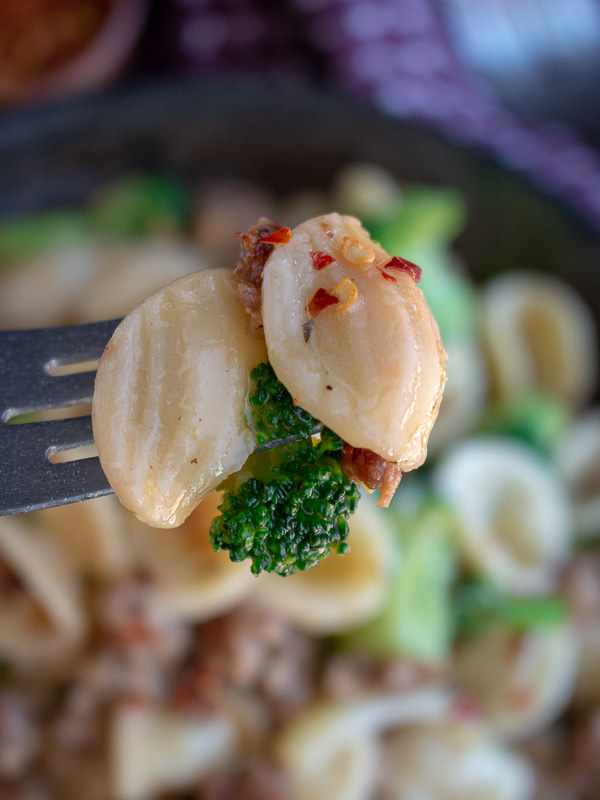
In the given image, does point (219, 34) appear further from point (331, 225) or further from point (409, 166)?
point (331, 225)

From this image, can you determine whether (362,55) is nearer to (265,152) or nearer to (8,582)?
(265,152)

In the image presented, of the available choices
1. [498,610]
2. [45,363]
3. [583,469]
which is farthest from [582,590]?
[45,363]

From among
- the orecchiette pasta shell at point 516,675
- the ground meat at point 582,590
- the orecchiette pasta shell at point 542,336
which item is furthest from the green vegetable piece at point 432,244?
the orecchiette pasta shell at point 516,675

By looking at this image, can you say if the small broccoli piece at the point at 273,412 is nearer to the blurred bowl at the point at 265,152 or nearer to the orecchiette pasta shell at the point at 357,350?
the orecchiette pasta shell at the point at 357,350

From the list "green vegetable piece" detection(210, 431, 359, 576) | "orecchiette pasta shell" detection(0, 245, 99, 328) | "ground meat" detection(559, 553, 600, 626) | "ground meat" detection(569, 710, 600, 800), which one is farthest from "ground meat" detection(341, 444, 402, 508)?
"ground meat" detection(569, 710, 600, 800)

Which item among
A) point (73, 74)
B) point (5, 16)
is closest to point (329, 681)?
point (73, 74)
